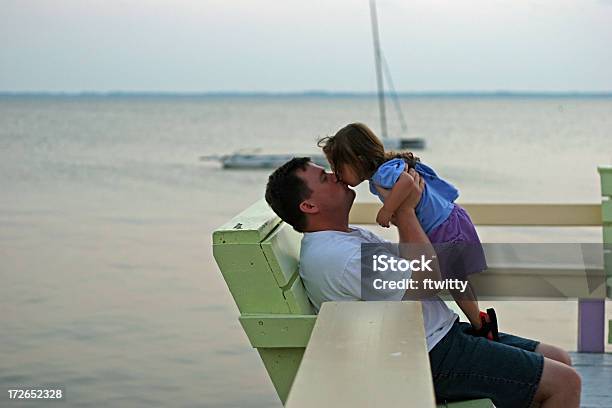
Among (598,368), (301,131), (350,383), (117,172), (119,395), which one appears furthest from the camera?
(301,131)

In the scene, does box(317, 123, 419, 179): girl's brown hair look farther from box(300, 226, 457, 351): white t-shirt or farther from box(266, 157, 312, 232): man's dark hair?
box(300, 226, 457, 351): white t-shirt

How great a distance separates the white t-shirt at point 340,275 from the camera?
3273mm

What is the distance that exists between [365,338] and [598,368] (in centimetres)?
318

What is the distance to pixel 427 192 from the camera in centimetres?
359

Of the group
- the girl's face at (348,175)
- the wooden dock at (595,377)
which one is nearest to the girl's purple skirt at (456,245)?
the girl's face at (348,175)

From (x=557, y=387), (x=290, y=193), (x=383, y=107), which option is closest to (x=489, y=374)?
(x=557, y=387)

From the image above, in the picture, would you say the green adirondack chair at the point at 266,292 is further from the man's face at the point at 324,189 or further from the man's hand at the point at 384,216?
the man's hand at the point at 384,216

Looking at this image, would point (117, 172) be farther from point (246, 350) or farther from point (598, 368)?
point (598, 368)

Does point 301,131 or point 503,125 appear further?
point 503,125

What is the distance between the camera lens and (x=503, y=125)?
72062 millimetres

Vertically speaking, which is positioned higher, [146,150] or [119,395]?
[119,395]

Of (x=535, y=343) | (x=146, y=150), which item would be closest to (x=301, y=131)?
(x=146, y=150)

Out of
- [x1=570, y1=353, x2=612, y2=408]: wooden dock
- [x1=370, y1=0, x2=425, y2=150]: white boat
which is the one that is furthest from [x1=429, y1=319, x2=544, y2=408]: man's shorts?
[x1=370, y1=0, x2=425, y2=150]: white boat

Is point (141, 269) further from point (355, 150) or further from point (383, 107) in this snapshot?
point (383, 107)
